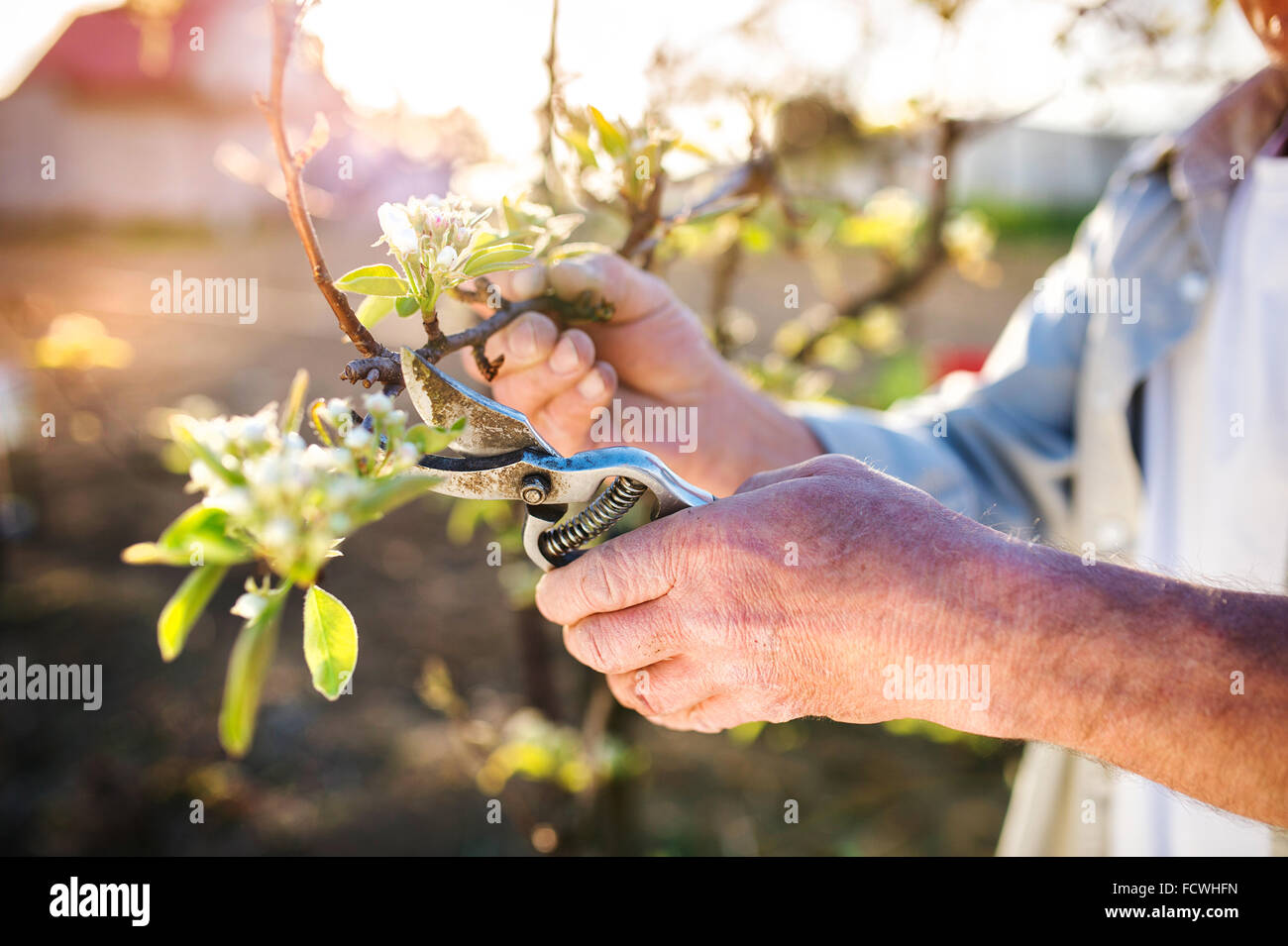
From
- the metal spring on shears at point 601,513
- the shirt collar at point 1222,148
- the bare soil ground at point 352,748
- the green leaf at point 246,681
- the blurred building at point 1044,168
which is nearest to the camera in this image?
the green leaf at point 246,681

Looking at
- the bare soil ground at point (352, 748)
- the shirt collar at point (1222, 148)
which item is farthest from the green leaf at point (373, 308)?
the shirt collar at point (1222, 148)

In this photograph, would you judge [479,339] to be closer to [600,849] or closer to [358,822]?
[600,849]

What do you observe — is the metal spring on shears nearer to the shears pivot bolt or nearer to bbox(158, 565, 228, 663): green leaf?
the shears pivot bolt

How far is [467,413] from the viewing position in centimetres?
115

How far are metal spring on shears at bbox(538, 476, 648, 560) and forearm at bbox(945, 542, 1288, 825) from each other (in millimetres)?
521

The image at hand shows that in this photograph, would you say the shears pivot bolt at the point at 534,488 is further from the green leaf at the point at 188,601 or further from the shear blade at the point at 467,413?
the green leaf at the point at 188,601

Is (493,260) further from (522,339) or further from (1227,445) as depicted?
(1227,445)

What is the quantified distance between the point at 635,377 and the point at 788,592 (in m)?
0.71

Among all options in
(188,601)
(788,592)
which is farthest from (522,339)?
(188,601)

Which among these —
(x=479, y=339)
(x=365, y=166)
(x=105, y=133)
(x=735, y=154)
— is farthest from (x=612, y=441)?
(x=105, y=133)

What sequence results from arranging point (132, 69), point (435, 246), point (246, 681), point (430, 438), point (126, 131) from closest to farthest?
1. point (246, 681)
2. point (430, 438)
3. point (435, 246)
4. point (132, 69)
5. point (126, 131)

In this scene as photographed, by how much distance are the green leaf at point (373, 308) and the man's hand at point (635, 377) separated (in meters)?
0.29

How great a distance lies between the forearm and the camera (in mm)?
1134

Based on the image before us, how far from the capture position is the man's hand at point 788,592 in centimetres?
118
